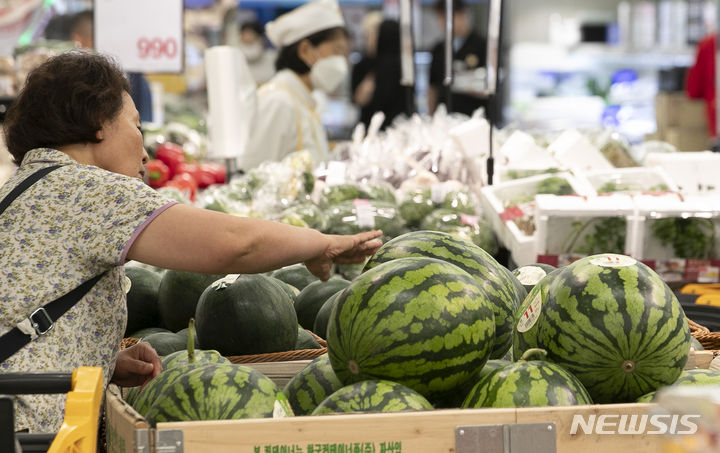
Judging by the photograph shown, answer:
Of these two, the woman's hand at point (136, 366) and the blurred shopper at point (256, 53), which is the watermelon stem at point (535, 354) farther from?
the blurred shopper at point (256, 53)

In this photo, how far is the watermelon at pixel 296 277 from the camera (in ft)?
9.11

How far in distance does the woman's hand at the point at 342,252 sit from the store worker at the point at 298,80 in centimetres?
362

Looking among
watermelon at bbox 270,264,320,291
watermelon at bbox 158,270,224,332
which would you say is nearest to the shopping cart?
watermelon at bbox 158,270,224,332

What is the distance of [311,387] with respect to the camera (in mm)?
1572

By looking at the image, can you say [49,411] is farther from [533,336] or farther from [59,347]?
[533,336]

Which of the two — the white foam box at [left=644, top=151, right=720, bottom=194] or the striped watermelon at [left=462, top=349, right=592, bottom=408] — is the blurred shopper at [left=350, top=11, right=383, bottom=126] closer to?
the white foam box at [left=644, top=151, right=720, bottom=194]

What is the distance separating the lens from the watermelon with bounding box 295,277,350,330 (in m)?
2.43

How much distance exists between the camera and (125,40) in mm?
4750

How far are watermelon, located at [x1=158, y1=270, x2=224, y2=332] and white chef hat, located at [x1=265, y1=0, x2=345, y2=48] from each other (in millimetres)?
3468

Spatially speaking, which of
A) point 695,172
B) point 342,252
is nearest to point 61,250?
point 342,252

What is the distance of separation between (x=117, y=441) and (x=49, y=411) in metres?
0.37

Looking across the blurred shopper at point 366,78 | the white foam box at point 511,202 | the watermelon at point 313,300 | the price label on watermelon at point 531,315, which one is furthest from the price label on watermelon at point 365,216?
the blurred shopper at point 366,78

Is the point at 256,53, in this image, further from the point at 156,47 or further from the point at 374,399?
the point at 374,399

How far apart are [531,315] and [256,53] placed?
8605 millimetres
